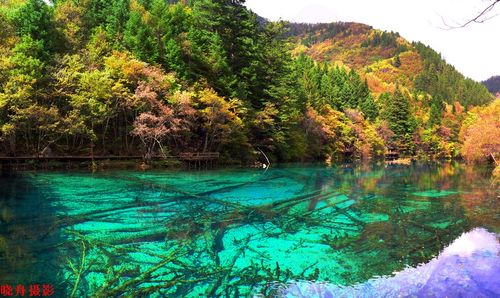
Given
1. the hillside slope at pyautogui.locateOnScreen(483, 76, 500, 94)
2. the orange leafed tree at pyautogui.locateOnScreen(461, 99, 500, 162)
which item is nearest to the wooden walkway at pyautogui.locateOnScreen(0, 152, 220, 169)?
the orange leafed tree at pyautogui.locateOnScreen(461, 99, 500, 162)

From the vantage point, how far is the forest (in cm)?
2178

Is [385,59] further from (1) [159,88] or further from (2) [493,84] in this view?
(1) [159,88]

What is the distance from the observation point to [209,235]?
8.85 meters

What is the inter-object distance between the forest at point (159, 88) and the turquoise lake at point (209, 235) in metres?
7.51

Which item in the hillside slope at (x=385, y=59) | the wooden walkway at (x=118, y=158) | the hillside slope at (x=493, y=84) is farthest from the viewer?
the hillside slope at (x=493, y=84)

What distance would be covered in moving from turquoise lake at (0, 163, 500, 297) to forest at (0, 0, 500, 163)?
24.6 feet

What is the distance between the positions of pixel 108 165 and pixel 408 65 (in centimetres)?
13817

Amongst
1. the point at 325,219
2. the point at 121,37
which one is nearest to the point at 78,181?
the point at 325,219

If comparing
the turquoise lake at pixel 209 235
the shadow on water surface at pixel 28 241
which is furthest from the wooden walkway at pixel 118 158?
the shadow on water surface at pixel 28 241

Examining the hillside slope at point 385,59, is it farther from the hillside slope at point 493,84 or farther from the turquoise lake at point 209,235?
the turquoise lake at point 209,235

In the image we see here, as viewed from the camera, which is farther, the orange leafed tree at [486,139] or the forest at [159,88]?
the orange leafed tree at [486,139]

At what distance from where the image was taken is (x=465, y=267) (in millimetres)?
7371

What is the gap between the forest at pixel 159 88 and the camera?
858 inches

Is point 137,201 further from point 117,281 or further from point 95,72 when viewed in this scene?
point 95,72
